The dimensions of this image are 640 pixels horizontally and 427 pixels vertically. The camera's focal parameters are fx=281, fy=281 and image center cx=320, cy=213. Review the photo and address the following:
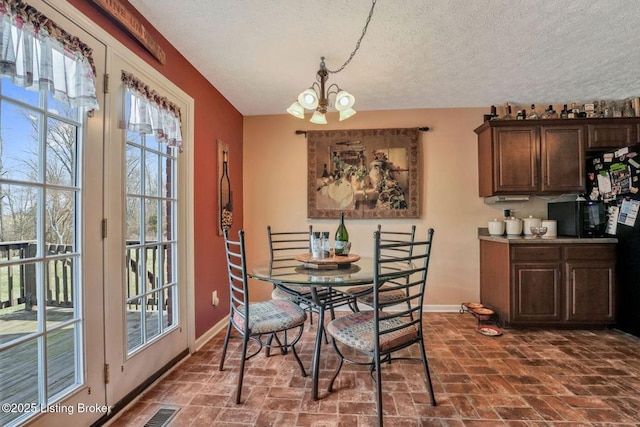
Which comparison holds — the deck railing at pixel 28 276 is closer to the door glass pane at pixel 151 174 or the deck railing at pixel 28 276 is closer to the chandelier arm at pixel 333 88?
the door glass pane at pixel 151 174

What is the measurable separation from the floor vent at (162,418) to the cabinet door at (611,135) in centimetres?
451

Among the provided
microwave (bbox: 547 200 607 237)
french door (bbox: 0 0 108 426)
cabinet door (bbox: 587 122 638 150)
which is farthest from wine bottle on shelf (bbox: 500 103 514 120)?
french door (bbox: 0 0 108 426)

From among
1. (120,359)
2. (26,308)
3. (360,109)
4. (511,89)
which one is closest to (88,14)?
(26,308)

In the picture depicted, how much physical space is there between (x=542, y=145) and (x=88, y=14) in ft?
13.3

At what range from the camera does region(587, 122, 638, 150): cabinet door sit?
304 centimetres

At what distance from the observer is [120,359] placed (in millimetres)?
1689

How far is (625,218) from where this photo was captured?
274 cm

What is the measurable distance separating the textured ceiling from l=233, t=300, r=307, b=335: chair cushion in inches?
79.9

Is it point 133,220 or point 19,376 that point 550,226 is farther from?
point 19,376

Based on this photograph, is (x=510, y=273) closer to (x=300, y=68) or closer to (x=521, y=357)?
(x=521, y=357)

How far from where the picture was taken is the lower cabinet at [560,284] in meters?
2.83

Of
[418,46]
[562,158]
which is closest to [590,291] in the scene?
[562,158]

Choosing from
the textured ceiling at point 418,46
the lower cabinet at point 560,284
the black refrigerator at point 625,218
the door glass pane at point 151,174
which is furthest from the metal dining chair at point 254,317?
the black refrigerator at point 625,218

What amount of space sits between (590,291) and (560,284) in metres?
0.29
